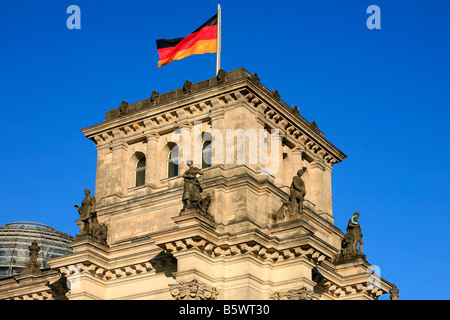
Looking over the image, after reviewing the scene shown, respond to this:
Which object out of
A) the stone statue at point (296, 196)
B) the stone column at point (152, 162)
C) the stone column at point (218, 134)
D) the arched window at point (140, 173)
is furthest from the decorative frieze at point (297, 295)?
the arched window at point (140, 173)

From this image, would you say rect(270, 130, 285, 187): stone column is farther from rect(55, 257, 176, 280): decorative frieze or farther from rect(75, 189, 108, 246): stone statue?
rect(75, 189, 108, 246): stone statue

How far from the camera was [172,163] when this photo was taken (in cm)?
4309

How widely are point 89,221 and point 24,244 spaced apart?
20.4m

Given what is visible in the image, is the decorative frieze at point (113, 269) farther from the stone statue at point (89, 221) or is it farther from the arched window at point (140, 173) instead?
the arched window at point (140, 173)

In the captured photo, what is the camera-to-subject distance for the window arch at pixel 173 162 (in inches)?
1687

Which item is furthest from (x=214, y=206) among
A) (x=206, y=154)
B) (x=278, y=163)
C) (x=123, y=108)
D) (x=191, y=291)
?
(x=123, y=108)

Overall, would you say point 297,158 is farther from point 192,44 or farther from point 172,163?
point 192,44

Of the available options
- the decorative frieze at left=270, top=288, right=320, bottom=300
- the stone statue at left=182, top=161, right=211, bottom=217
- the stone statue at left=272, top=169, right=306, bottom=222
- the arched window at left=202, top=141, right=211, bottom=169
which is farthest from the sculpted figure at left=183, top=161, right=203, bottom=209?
the decorative frieze at left=270, top=288, right=320, bottom=300

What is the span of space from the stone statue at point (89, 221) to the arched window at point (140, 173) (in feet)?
10.3

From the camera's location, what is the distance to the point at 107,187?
144 feet

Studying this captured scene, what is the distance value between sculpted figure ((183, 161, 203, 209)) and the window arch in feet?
14.1
